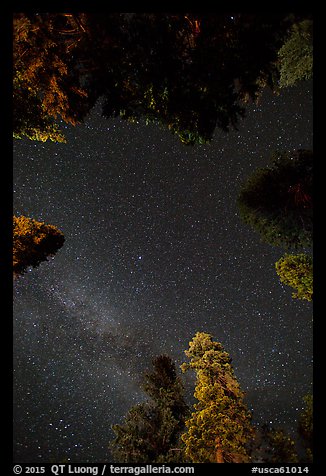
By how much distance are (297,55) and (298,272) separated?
13.6ft

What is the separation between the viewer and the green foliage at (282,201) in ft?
21.7

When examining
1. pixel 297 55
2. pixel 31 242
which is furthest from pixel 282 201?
pixel 31 242

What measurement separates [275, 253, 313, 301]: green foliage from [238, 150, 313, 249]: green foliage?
27cm

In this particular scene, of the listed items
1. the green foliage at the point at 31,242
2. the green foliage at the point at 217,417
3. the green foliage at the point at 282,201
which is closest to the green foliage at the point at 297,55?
the green foliage at the point at 282,201

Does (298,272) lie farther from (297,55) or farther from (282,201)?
(297,55)

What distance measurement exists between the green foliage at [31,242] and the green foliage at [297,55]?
17.9 feet

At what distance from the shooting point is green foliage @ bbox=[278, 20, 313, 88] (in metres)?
5.90

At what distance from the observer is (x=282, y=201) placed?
689cm

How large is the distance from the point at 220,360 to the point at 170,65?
7241 millimetres

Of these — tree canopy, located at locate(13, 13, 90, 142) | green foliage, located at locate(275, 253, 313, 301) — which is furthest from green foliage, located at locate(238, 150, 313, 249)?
tree canopy, located at locate(13, 13, 90, 142)

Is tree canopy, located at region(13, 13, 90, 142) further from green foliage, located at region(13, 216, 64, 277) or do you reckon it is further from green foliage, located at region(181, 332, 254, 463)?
green foliage, located at region(181, 332, 254, 463)

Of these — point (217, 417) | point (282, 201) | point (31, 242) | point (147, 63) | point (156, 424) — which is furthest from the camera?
point (156, 424)

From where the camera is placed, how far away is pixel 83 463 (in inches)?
220

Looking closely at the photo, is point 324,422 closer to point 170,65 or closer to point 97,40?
point 170,65
